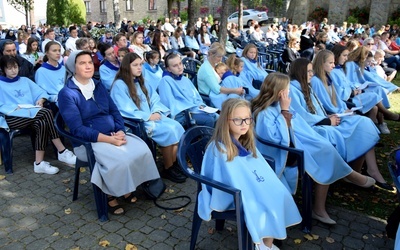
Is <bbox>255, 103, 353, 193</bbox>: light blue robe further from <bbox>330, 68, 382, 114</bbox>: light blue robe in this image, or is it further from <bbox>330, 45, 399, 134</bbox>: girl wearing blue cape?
<bbox>330, 68, 382, 114</bbox>: light blue robe

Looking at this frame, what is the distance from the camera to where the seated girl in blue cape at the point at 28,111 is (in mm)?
4578

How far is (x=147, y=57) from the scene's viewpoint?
6.27 metres

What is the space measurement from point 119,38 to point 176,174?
14.6ft

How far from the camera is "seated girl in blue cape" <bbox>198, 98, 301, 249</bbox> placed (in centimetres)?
261

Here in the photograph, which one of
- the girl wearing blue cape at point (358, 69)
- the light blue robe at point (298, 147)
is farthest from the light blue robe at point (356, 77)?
the light blue robe at point (298, 147)

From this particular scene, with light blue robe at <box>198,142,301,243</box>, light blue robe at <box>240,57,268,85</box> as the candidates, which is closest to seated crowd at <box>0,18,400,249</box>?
light blue robe at <box>198,142,301,243</box>

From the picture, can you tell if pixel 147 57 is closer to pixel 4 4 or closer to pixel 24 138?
pixel 24 138

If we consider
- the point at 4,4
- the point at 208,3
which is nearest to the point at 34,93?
the point at 208,3

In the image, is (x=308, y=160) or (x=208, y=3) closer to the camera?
(x=308, y=160)

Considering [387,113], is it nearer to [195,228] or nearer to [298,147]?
[298,147]

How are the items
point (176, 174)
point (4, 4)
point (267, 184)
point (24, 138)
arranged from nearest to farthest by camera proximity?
point (267, 184) < point (176, 174) < point (24, 138) < point (4, 4)

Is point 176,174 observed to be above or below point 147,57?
below

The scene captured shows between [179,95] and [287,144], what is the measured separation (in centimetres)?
208

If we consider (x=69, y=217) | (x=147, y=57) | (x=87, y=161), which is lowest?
(x=69, y=217)
